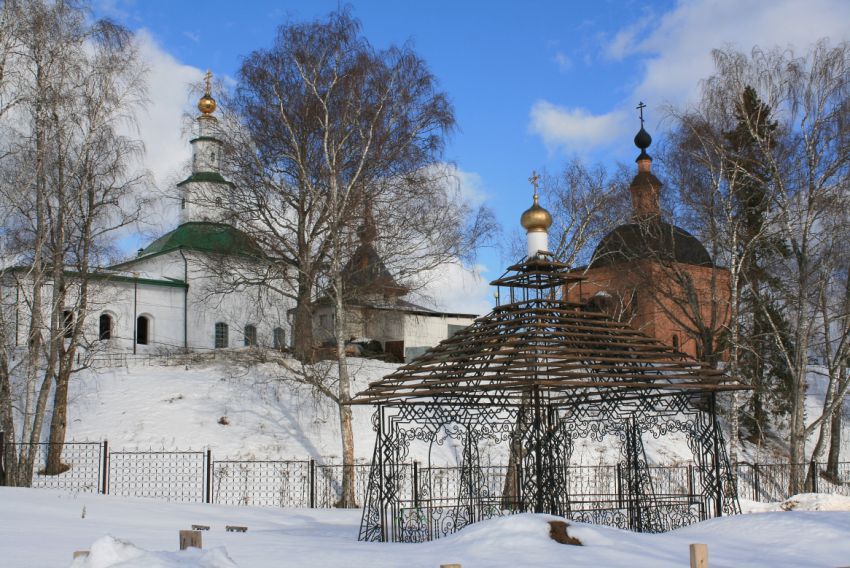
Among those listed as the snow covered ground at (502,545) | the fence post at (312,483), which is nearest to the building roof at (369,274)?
the fence post at (312,483)

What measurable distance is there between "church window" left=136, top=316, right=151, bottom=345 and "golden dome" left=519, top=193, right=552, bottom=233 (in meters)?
21.9

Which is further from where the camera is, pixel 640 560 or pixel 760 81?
pixel 760 81

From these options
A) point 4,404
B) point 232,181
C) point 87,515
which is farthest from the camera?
point 232,181

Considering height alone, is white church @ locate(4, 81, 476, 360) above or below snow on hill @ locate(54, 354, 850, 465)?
above

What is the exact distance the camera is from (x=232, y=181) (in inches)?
847

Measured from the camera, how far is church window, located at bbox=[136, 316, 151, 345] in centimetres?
3048

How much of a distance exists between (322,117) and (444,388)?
1128 cm

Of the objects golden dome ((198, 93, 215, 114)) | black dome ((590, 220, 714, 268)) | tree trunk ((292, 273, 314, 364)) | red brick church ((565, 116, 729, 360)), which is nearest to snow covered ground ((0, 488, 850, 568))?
red brick church ((565, 116, 729, 360))

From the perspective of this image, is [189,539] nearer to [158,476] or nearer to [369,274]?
[158,476]

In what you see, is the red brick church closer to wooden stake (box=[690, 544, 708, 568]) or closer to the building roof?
the building roof

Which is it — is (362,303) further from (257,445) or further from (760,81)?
(760,81)

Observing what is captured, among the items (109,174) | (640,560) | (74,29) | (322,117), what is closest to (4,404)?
(109,174)

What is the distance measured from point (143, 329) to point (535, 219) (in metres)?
22.6

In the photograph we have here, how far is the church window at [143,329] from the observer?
1200 inches
